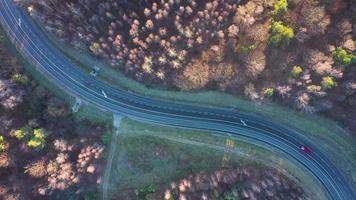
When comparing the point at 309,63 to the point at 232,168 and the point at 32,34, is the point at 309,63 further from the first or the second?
the point at 32,34

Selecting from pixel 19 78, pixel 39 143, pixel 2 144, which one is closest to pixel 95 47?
pixel 19 78

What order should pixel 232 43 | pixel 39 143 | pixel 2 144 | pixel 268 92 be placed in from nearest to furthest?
pixel 232 43 → pixel 268 92 → pixel 39 143 → pixel 2 144

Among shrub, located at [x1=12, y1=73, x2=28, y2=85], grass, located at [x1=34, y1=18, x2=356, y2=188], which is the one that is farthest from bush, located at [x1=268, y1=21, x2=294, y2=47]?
shrub, located at [x1=12, y1=73, x2=28, y2=85]

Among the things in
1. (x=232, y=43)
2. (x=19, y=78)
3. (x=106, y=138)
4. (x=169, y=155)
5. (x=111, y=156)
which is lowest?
(x=111, y=156)

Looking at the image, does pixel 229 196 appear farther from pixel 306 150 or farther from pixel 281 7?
pixel 281 7

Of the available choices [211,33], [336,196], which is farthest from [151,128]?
[336,196]

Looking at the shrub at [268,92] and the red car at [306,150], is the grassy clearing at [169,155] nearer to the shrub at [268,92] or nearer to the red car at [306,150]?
the red car at [306,150]

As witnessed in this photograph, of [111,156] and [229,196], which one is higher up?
[111,156]
